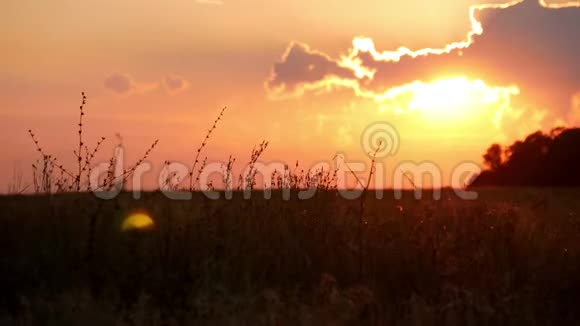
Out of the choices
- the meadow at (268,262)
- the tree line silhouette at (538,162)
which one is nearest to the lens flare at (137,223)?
the meadow at (268,262)

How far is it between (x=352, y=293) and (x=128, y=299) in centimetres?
252

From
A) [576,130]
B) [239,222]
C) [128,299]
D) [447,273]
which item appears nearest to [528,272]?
[447,273]

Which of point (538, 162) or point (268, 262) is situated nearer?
point (268, 262)

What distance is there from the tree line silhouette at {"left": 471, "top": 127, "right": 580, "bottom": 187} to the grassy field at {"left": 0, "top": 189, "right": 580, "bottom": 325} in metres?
25.6

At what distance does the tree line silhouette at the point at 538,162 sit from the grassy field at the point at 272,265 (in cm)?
2557

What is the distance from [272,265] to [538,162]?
110 feet

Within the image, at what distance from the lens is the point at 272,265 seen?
1158 cm

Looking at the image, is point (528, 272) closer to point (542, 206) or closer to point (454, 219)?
point (454, 219)

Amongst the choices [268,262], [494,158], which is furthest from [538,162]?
[268,262]

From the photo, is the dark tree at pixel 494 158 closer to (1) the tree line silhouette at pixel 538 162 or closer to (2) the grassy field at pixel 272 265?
(1) the tree line silhouette at pixel 538 162

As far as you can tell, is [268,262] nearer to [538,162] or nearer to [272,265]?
[272,265]

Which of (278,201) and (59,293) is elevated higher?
(278,201)

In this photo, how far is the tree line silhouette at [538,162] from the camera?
4041cm

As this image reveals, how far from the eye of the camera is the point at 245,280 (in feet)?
35.6
